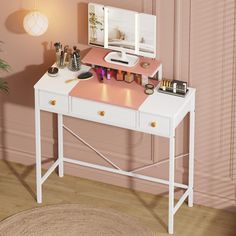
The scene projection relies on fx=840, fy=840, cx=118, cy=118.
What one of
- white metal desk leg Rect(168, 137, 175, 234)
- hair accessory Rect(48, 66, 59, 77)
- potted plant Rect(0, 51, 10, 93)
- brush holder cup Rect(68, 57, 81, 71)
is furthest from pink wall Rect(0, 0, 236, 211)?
white metal desk leg Rect(168, 137, 175, 234)

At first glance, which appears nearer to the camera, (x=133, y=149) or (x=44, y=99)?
(x=44, y=99)

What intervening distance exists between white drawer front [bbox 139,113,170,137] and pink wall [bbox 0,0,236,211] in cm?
40

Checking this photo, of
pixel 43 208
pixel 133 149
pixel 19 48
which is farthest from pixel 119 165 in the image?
pixel 19 48

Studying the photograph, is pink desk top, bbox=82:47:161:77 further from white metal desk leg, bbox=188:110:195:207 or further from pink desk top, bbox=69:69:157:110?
white metal desk leg, bbox=188:110:195:207

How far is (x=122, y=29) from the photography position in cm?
512

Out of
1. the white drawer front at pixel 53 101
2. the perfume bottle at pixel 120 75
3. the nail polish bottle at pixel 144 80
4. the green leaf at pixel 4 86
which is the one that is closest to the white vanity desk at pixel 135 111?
the white drawer front at pixel 53 101

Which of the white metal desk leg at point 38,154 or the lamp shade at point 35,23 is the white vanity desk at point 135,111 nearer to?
the white metal desk leg at point 38,154

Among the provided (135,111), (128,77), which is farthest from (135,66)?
(135,111)

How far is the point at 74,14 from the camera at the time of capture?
534cm

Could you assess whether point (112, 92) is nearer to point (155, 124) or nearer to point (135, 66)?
point (135, 66)

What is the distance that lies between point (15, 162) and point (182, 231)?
142 cm

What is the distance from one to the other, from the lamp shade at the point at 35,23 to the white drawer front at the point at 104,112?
1.70 feet

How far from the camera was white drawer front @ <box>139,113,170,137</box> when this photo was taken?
488 cm

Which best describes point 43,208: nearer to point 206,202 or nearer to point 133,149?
point 133,149
